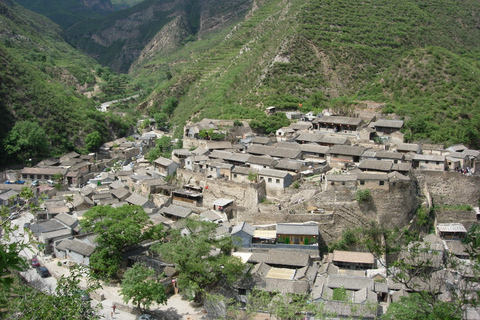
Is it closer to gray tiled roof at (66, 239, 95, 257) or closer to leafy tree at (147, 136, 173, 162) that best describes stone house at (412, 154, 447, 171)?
leafy tree at (147, 136, 173, 162)

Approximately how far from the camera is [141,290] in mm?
25875

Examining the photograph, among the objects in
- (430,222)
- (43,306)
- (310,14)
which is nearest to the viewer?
(43,306)

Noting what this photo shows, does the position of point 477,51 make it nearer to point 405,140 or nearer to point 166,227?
point 405,140

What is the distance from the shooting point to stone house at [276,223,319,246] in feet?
102

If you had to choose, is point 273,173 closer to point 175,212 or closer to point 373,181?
point 373,181

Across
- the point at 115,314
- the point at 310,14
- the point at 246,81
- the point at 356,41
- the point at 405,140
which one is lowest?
the point at 115,314

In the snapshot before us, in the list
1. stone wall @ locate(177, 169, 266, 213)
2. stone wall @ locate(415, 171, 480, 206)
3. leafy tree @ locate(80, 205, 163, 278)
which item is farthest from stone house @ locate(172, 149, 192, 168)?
stone wall @ locate(415, 171, 480, 206)

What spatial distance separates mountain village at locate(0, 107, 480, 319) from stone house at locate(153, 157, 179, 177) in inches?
5.9

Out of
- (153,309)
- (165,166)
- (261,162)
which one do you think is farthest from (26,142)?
(153,309)

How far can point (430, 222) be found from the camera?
34.6 m

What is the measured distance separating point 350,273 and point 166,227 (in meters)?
14.7

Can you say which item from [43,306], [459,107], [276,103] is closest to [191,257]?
[43,306]

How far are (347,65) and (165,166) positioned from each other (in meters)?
35.9

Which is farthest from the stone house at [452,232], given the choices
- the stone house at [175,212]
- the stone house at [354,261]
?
the stone house at [175,212]
